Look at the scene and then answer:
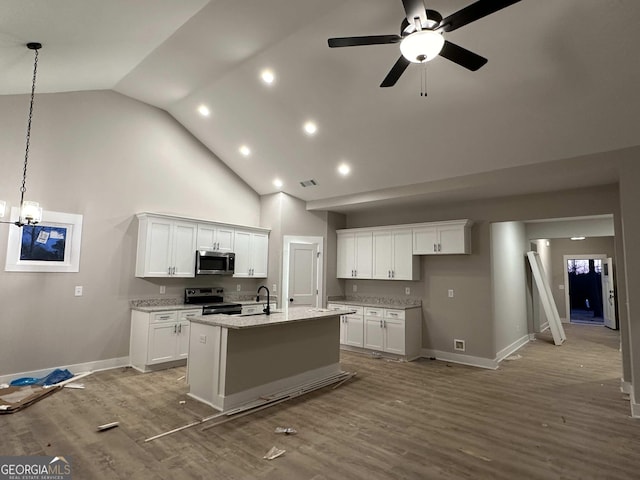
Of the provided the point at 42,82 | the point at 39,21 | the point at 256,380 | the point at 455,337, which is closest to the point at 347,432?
the point at 256,380

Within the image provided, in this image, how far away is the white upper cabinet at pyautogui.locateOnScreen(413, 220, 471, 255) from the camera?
5.75 metres

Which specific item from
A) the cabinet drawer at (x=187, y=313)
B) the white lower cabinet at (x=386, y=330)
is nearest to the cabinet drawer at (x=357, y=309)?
the white lower cabinet at (x=386, y=330)

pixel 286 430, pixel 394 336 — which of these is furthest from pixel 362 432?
pixel 394 336

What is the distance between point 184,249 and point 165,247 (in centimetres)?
31

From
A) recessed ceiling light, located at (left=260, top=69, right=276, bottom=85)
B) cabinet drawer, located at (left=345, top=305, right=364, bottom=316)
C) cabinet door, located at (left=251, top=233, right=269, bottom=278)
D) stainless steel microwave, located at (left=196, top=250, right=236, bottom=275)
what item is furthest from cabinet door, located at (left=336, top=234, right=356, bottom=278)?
recessed ceiling light, located at (left=260, top=69, right=276, bottom=85)

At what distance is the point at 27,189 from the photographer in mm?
4570

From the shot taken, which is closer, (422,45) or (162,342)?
(422,45)

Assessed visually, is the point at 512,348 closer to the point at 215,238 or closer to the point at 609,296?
the point at 609,296

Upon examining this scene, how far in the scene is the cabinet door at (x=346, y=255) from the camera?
714cm

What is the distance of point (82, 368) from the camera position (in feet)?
16.1

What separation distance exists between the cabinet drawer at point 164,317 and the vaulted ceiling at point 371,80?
302 cm

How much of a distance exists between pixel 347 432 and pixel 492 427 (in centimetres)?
141

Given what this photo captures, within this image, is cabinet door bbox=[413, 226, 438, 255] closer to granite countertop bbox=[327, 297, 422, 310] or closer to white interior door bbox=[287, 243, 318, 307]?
granite countertop bbox=[327, 297, 422, 310]

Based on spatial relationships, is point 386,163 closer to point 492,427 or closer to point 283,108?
point 283,108
